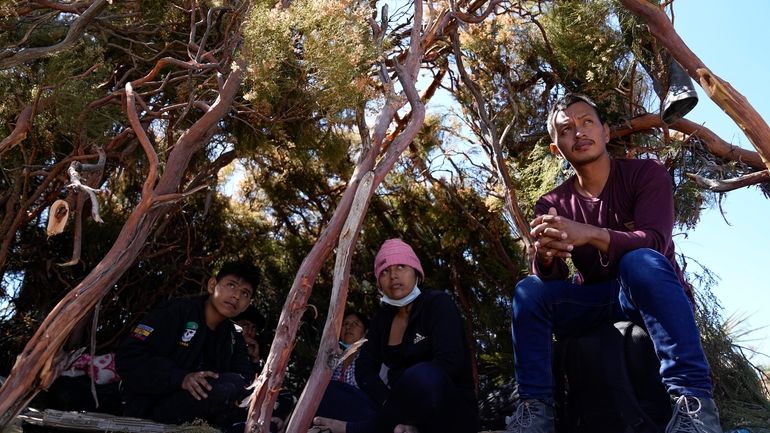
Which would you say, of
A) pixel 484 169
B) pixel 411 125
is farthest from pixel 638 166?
pixel 484 169

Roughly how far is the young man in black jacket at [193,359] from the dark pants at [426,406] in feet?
2.15

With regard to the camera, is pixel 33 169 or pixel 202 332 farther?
pixel 33 169

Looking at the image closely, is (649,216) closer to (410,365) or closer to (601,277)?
(601,277)

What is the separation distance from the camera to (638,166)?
2.42 m

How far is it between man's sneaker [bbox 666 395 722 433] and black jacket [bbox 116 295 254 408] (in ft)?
6.27

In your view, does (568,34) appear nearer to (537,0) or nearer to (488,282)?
(537,0)

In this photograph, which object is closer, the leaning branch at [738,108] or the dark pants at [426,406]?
the leaning branch at [738,108]

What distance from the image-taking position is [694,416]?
178 cm

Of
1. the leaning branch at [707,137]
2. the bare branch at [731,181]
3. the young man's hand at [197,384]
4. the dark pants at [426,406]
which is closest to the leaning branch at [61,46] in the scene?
the young man's hand at [197,384]

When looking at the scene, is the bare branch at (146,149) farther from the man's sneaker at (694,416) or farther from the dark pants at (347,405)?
the man's sneaker at (694,416)

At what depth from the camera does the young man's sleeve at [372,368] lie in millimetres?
3057

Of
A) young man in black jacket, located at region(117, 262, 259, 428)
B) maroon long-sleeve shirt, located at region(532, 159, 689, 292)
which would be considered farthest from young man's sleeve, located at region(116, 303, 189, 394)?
maroon long-sleeve shirt, located at region(532, 159, 689, 292)

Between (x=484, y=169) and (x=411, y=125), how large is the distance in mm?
1336

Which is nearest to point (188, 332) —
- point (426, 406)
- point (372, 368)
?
point (372, 368)
